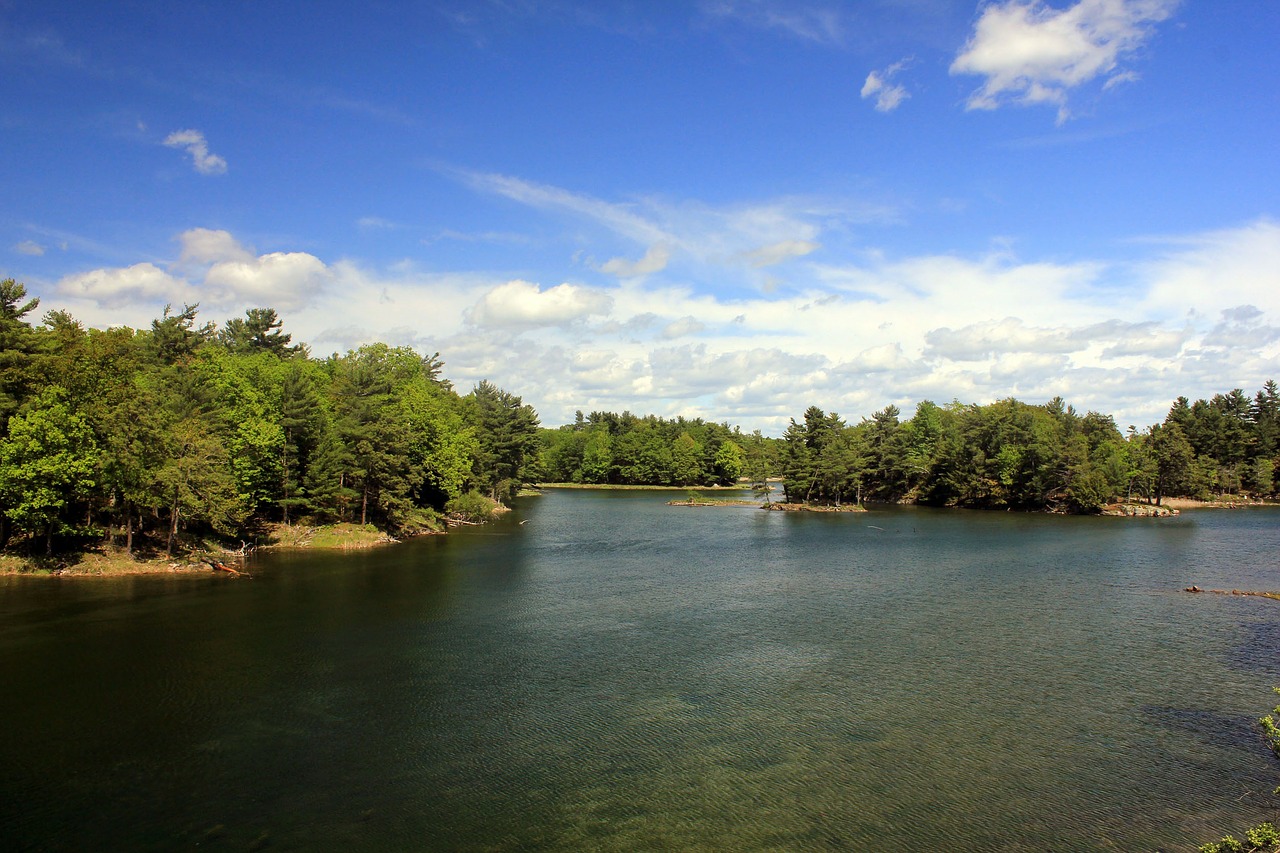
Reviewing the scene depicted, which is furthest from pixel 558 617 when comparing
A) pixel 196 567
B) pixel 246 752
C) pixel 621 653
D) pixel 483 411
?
pixel 483 411

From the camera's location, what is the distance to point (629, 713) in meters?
17.9

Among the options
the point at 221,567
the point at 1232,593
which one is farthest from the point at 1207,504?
the point at 221,567

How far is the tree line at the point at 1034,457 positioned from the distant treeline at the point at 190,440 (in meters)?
43.5

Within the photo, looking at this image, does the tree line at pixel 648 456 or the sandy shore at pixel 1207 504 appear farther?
the tree line at pixel 648 456

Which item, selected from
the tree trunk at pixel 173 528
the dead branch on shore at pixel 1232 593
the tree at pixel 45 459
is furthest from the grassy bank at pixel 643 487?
the tree at pixel 45 459

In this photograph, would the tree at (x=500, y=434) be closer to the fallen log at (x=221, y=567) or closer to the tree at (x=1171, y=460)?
the fallen log at (x=221, y=567)

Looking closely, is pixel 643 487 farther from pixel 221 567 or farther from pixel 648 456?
pixel 221 567

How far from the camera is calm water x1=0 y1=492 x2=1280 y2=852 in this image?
12.9 m

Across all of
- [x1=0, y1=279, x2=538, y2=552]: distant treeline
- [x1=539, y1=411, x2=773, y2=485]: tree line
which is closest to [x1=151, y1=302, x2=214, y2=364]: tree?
[x1=0, y1=279, x2=538, y2=552]: distant treeline

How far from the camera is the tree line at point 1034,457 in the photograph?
7725 centimetres

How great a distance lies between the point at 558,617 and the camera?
2781cm

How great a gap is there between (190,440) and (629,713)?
29.1 metres

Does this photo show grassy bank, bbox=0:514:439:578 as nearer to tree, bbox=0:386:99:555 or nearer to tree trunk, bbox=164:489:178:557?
tree trunk, bbox=164:489:178:557

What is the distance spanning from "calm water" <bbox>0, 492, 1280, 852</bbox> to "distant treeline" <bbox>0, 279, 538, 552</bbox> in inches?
180
